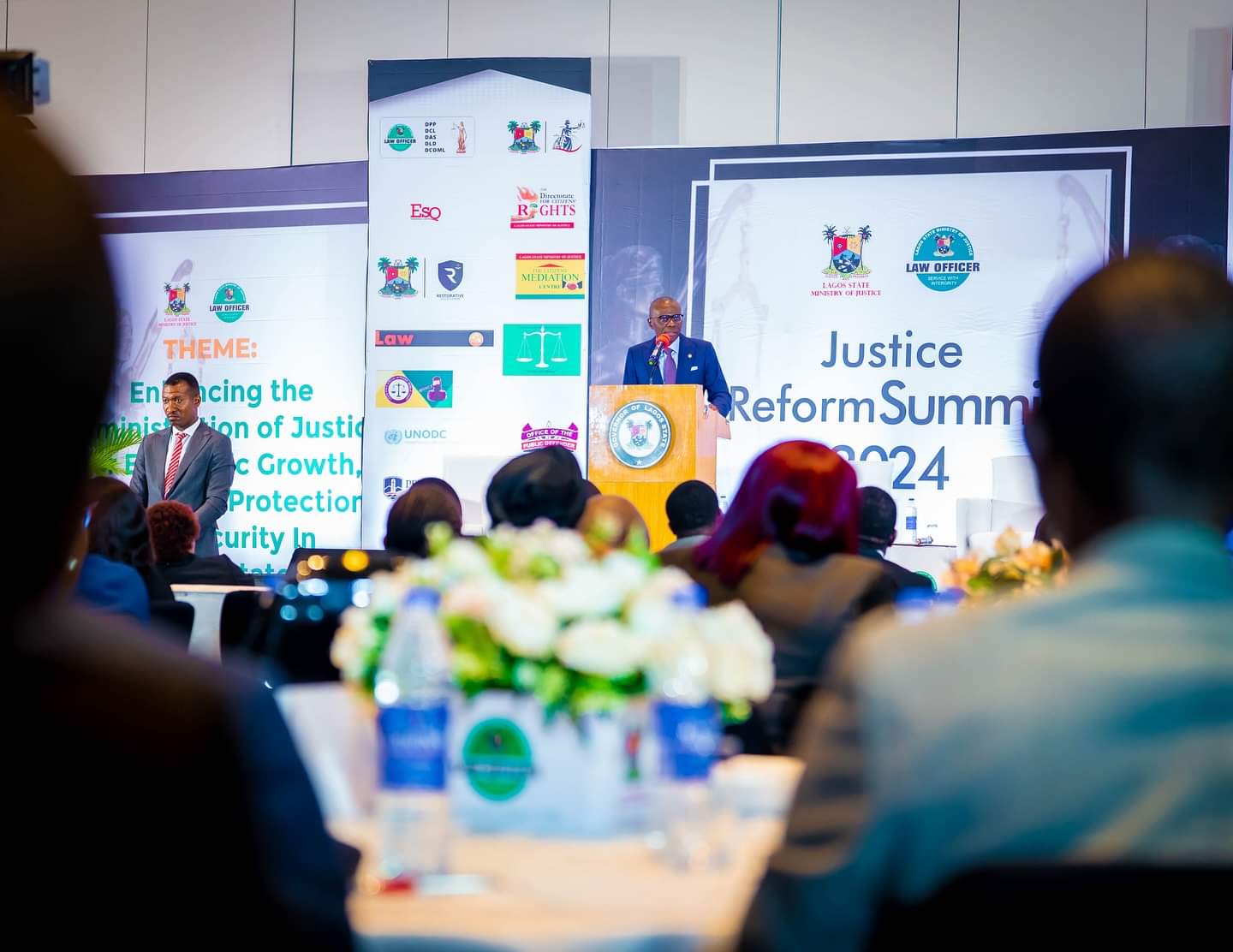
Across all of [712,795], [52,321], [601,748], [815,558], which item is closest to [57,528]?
[52,321]

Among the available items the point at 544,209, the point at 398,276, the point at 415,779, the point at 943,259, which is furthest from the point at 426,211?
the point at 415,779

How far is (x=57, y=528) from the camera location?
689mm

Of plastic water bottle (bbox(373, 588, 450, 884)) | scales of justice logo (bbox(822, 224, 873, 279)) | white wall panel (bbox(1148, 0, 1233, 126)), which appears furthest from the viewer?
scales of justice logo (bbox(822, 224, 873, 279))

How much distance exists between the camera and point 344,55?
8938mm

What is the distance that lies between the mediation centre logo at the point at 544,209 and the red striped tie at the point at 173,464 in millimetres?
2576

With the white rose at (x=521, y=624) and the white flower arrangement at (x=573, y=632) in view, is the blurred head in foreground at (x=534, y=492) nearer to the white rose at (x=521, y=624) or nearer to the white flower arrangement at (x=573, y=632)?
the white flower arrangement at (x=573, y=632)

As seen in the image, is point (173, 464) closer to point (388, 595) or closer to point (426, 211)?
point (426, 211)

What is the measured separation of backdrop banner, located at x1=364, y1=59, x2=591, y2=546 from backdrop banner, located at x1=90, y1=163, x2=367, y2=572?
367 millimetres

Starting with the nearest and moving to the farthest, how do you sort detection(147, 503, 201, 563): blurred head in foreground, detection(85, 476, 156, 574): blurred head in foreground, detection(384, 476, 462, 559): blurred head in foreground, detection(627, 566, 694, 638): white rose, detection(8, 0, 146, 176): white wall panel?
1. detection(627, 566, 694, 638): white rose
2. detection(85, 476, 156, 574): blurred head in foreground
3. detection(384, 476, 462, 559): blurred head in foreground
4. detection(147, 503, 201, 563): blurred head in foreground
5. detection(8, 0, 146, 176): white wall panel

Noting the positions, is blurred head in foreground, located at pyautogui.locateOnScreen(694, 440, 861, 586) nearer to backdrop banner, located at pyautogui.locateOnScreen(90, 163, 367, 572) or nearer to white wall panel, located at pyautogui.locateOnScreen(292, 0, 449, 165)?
backdrop banner, located at pyautogui.locateOnScreen(90, 163, 367, 572)

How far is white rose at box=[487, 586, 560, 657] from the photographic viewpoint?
57.2 inches

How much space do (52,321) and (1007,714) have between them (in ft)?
2.26

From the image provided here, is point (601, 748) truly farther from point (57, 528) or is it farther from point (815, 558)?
point (815, 558)

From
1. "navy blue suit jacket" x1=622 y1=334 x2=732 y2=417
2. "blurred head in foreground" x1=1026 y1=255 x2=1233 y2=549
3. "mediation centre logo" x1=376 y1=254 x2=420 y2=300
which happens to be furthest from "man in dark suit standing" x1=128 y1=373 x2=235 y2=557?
"blurred head in foreground" x1=1026 y1=255 x2=1233 y2=549
